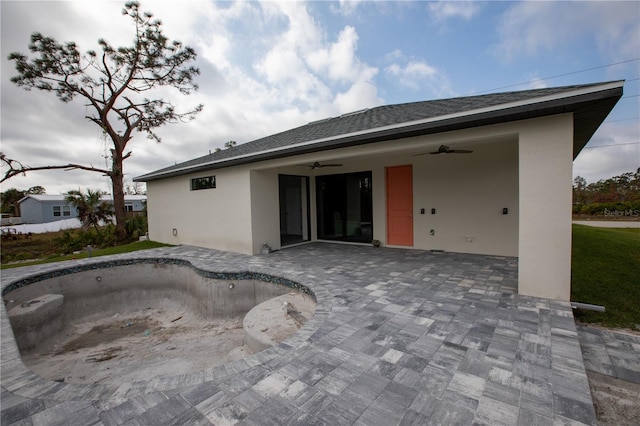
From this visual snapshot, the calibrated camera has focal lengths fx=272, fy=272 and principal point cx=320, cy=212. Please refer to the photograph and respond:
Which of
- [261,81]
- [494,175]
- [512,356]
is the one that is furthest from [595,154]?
[512,356]

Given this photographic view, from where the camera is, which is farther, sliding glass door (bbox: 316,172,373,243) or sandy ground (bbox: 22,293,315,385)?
sliding glass door (bbox: 316,172,373,243)

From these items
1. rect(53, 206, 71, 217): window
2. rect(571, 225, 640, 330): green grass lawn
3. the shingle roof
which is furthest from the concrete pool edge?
rect(53, 206, 71, 217): window

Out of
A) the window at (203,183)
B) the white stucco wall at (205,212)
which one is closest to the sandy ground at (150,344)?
the white stucco wall at (205,212)

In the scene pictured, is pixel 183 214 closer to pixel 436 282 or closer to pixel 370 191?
pixel 370 191

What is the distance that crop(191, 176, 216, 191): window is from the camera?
9604 millimetres

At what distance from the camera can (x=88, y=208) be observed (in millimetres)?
15148

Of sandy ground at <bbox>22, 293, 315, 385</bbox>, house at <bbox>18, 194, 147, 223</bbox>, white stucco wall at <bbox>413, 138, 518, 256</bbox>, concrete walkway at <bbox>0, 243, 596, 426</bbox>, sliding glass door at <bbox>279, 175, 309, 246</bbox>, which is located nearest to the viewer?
concrete walkway at <bbox>0, 243, 596, 426</bbox>

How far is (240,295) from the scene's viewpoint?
21.2ft

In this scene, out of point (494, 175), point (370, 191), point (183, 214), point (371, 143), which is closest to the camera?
point (371, 143)

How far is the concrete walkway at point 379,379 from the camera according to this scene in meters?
1.94

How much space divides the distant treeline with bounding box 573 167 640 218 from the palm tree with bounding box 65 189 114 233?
121ft

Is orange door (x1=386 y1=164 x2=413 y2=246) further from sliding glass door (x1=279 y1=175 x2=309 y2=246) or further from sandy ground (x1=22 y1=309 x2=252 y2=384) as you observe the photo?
sandy ground (x1=22 y1=309 x2=252 y2=384)

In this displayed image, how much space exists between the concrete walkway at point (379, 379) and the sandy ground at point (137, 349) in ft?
5.23

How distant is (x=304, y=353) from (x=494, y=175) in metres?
6.74
